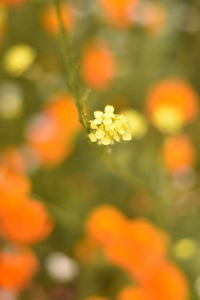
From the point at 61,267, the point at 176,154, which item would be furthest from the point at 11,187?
the point at 176,154

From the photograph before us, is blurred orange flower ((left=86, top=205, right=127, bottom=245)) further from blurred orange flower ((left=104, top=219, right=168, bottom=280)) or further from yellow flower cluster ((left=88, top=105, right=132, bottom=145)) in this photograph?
yellow flower cluster ((left=88, top=105, right=132, bottom=145))

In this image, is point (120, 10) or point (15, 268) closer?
point (15, 268)

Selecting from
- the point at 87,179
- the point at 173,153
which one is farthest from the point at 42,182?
the point at 173,153

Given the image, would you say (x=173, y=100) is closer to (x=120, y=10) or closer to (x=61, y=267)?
(x=120, y=10)

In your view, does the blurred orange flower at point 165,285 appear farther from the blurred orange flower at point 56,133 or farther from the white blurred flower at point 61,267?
the blurred orange flower at point 56,133

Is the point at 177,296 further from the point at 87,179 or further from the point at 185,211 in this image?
the point at 87,179

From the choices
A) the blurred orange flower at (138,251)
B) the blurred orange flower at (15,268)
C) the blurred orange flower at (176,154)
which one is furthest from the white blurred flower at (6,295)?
the blurred orange flower at (176,154)

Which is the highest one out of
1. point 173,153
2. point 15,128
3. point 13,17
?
point 13,17
